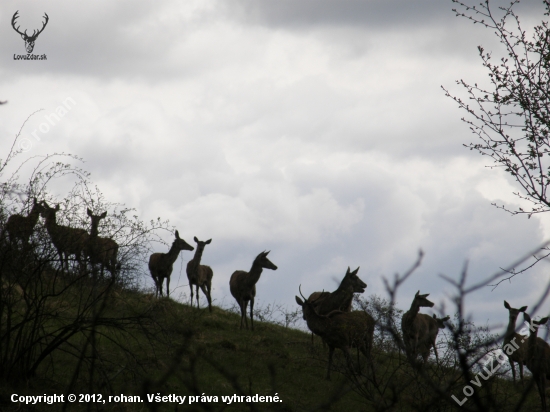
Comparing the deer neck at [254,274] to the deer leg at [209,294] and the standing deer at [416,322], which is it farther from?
the standing deer at [416,322]

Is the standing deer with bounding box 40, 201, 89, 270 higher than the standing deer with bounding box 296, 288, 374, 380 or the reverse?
higher

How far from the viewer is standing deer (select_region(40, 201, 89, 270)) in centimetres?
1016

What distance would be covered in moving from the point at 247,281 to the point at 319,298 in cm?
390

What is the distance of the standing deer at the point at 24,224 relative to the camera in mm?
9984

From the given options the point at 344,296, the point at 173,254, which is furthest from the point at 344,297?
the point at 173,254

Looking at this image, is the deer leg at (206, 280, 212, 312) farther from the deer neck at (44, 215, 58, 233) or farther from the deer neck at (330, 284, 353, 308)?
the deer neck at (44, 215, 58, 233)

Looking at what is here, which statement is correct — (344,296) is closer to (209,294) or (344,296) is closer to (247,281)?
(247,281)

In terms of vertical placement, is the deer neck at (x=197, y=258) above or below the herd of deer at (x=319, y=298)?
above

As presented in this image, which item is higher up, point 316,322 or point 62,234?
point 62,234

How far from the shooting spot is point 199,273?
1939cm

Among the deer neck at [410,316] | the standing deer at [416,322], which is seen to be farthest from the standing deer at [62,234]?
the deer neck at [410,316]

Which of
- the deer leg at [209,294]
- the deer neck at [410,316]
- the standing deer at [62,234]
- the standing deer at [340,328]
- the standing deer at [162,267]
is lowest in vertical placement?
the standing deer at [340,328]

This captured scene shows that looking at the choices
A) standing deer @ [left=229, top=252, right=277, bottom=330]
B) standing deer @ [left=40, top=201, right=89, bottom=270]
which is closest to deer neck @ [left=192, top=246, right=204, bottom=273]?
standing deer @ [left=229, top=252, right=277, bottom=330]

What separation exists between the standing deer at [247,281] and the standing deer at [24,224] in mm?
8488
